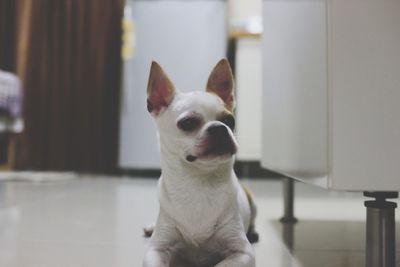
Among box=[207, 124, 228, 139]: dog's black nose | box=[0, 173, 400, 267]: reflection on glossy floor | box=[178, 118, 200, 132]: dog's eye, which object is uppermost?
box=[178, 118, 200, 132]: dog's eye

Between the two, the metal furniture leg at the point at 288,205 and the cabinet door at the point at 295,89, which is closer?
the cabinet door at the point at 295,89

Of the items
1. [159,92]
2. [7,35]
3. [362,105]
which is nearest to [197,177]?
[159,92]

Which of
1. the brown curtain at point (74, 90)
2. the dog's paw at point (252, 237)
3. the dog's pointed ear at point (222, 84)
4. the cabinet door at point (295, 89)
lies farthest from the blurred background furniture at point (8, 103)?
the dog's pointed ear at point (222, 84)

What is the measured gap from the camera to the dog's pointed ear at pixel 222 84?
79 centimetres

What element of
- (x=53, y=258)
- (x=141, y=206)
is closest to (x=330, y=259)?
(x=53, y=258)

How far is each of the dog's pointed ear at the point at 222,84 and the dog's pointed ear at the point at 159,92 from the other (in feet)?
0.26

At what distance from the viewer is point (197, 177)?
738 mm

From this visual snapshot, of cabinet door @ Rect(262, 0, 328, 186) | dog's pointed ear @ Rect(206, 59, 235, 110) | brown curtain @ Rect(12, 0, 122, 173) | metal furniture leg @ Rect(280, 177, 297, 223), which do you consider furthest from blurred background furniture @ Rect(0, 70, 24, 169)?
dog's pointed ear @ Rect(206, 59, 235, 110)

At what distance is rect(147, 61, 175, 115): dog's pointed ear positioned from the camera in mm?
757

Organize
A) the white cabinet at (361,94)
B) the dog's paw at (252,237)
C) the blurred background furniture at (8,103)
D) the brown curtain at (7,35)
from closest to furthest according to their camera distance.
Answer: the white cabinet at (361,94) → the dog's paw at (252,237) → the blurred background furniture at (8,103) → the brown curtain at (7,35)

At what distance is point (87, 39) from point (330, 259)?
316 cm

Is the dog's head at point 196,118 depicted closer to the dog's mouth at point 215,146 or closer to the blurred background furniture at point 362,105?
the dog's mouth at point 215,146

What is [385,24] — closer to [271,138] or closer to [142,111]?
[271,138]

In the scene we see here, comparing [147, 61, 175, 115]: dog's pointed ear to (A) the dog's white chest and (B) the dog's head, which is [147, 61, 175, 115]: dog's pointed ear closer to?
(B) the dog's head
